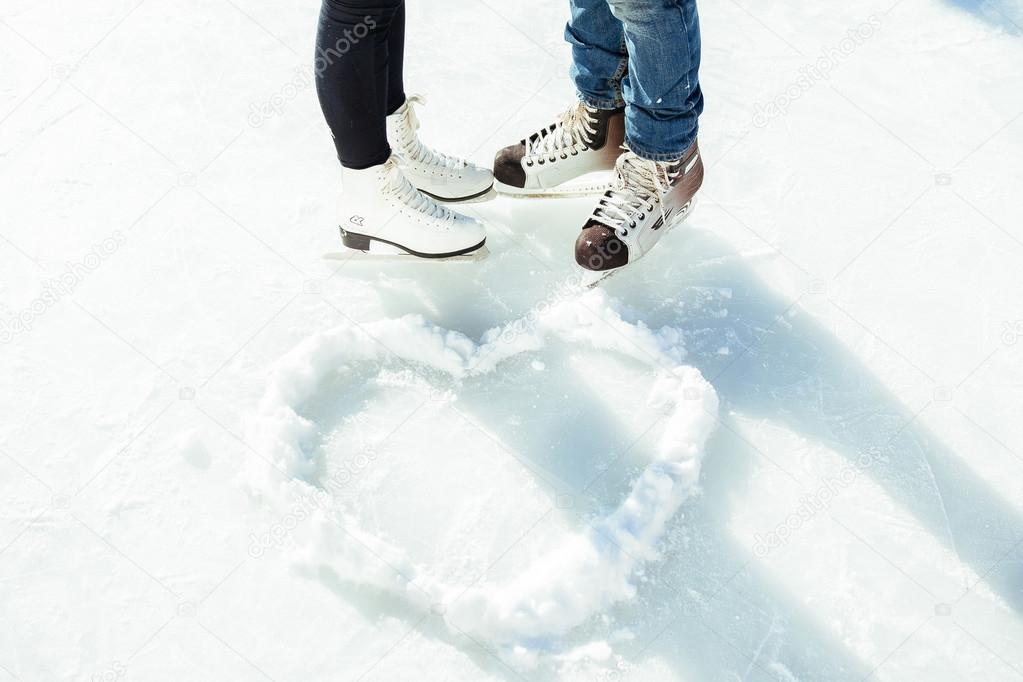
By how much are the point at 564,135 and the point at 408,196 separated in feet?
1.40

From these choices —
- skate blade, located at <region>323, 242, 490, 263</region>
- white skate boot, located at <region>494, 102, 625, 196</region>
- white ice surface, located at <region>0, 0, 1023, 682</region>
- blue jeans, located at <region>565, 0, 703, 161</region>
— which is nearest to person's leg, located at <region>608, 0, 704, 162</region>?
blue jeans, located at <region>565, 0, 703, 161</region>

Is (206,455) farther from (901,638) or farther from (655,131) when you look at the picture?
(901,638)

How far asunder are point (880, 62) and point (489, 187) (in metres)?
1.21

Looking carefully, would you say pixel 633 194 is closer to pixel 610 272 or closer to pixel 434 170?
pixel 610 272


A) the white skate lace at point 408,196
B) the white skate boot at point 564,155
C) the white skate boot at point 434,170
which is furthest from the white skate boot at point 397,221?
the white skate boot at point 564,155

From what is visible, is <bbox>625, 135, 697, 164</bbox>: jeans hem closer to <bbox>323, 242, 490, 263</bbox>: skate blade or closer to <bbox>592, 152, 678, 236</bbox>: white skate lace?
<bbox>592, 152, 678, 236</bbox>: white skate lace

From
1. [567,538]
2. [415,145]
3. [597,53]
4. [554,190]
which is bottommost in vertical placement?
[567,538]

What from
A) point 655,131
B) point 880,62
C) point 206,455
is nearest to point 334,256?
point 206,455

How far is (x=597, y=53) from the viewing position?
6.38ft

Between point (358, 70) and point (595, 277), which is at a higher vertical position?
point (358, 70)

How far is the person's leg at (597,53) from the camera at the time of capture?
189cm

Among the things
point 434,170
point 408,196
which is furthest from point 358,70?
point 434,170

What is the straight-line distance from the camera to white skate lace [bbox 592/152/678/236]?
6.31 feet

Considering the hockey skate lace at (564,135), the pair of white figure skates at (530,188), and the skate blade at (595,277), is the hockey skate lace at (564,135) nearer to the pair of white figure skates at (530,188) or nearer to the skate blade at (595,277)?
the pair of white figure skates at (530,188)
